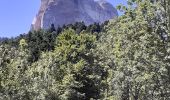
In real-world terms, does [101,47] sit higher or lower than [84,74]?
higher

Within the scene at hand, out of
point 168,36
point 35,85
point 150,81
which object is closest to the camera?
point 168,36

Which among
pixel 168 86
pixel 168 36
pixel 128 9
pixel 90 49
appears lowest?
pixel 168 86

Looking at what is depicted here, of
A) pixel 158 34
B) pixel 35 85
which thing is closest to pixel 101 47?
pixel 35 85

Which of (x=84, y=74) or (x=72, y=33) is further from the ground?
(x=72, y=33)

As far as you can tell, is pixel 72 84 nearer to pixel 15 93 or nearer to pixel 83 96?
pixel 83 96

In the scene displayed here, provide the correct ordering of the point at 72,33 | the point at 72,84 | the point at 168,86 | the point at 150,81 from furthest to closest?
the point at 72,33 → the point at 72,84 → the point at 150,81 → the point at 168,86

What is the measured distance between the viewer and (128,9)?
23.9 m

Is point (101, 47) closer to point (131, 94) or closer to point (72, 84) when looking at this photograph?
point (72, 84)

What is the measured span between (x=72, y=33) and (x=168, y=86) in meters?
41.7

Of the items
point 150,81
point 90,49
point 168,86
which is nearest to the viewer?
point 168,86

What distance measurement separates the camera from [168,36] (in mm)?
21906

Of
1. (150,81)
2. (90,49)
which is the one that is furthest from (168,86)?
(90,49)

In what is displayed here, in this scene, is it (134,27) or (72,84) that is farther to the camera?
(72,84)

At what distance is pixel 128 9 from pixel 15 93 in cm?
768
